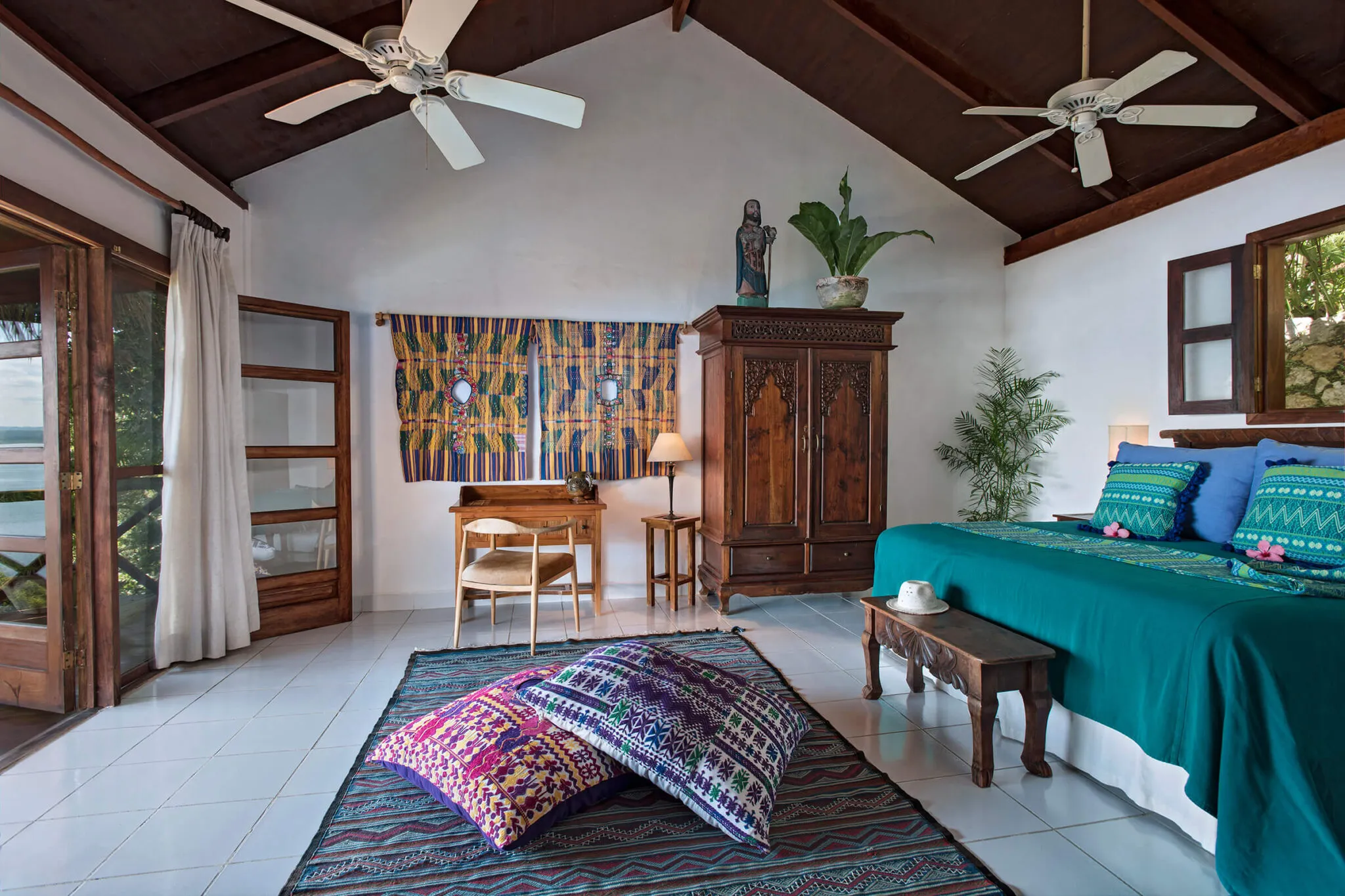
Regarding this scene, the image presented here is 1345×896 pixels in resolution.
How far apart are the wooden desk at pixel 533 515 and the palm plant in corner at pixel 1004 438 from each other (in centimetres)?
299

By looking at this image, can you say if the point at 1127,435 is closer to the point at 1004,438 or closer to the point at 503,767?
the point at 1004,438

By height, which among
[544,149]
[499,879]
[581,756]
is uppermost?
[544,149]

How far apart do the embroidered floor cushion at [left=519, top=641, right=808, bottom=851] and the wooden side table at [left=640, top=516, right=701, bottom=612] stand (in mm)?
2068

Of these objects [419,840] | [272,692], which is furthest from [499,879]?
[272,692]

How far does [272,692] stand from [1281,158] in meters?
5.88

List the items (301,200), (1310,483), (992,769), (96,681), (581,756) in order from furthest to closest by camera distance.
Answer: (301,200), (96,681), (1310,483), (992,769), (581,756)

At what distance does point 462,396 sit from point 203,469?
1.63 metres

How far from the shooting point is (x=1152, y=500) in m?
3.06

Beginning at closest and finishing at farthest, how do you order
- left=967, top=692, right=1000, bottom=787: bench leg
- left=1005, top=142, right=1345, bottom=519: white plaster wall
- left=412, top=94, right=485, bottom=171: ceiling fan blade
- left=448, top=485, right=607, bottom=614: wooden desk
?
left=967, top=692, right=1000, bottom=787: bench leg
left=412, top=94, right=485, bottom=171: ceiling fan blade
left=1005, top=142, right=1345, bottom=519: white plaster wall
left=448, top=485, right=607, bottom=614: wooden desk

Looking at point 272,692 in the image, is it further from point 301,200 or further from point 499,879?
point 301,200

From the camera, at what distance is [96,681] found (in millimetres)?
2939

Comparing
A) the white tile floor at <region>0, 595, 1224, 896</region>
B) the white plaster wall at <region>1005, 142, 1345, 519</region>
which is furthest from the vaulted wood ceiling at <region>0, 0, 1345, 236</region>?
the white tile floor at <region>0, 595, 1224, 896</region>

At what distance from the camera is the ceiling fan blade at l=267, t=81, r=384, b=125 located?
8.55 ft

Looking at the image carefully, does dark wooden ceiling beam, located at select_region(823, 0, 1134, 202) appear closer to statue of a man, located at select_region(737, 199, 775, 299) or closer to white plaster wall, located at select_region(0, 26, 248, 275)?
statue of a man, located at select_region(737, 199, 775, 299)
